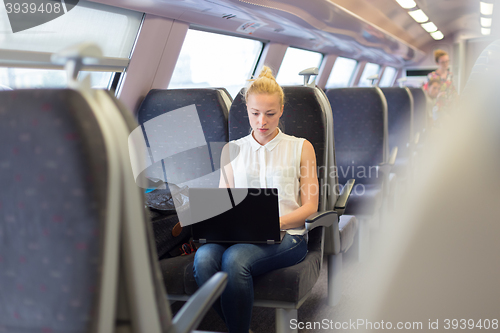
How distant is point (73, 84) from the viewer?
78cm

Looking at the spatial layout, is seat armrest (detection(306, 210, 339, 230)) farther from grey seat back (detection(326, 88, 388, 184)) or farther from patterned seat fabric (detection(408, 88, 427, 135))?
patterned seat fabric (detection(408, 88, 427, 135))

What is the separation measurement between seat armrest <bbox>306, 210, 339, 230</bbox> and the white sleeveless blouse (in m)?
0.09

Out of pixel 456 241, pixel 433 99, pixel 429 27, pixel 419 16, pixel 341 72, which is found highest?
pixel 429 27

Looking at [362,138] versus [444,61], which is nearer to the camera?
[362,138]

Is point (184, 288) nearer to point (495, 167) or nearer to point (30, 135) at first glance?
point (30, 135)

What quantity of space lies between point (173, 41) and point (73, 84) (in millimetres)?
2752

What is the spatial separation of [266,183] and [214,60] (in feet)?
9.33

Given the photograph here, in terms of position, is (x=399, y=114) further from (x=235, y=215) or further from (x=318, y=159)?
(x=235, y=215)

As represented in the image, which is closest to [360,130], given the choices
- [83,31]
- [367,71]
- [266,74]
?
[266,74]

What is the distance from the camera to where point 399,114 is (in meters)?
4.18

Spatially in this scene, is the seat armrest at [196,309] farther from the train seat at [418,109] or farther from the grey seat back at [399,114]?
the train seat at [418,109]

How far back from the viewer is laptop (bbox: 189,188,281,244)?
1688mm

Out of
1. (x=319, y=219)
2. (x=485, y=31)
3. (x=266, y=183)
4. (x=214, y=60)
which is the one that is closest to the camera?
(x=319, y=219)

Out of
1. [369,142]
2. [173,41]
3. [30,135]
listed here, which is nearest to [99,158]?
[30,135]
